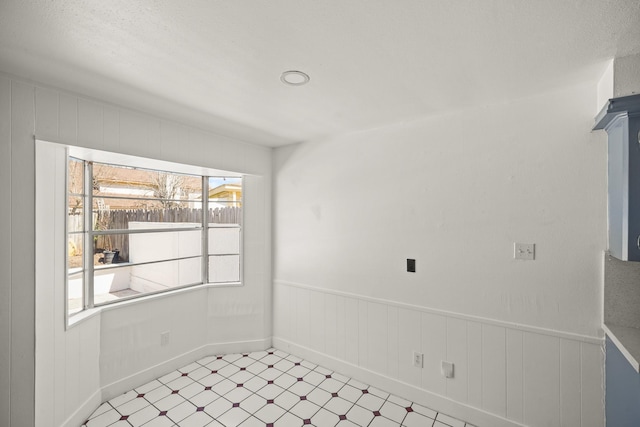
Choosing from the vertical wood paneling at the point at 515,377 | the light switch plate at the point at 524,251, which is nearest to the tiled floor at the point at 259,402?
the vertical wood paneling at the point at 515,377

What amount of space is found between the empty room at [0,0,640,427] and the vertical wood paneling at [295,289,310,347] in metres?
0.05

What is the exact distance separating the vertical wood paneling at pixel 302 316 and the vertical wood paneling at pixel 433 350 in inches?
51.3

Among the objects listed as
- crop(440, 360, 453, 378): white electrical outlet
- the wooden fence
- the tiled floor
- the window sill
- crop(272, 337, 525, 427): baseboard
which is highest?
the wooden fence

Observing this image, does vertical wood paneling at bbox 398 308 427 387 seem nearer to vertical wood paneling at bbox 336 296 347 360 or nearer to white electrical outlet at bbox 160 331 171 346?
vertical wood paneling at bbox 336 296 347 360

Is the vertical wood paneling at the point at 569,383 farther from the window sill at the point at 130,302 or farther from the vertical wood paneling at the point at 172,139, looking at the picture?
the vertical wood paneling at the point at 172,139

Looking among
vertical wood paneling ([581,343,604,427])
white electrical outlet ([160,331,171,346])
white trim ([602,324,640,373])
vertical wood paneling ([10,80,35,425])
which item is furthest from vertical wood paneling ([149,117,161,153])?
vertical wood paneling ([581,343,604,427])

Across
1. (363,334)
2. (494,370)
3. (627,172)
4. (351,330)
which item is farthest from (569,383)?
(351,330)

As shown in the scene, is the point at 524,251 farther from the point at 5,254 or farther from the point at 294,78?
the point at 5,254

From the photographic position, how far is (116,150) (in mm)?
2363

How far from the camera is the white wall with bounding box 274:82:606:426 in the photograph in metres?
1.94

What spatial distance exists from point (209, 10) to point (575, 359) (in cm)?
289

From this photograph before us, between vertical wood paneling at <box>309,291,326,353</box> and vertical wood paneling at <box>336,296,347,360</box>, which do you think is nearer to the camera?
vertical wood paneling at <box>336,296,347,360</box>

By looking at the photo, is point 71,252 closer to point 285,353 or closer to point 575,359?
point 285,353

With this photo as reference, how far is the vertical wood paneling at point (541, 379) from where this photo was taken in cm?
199
